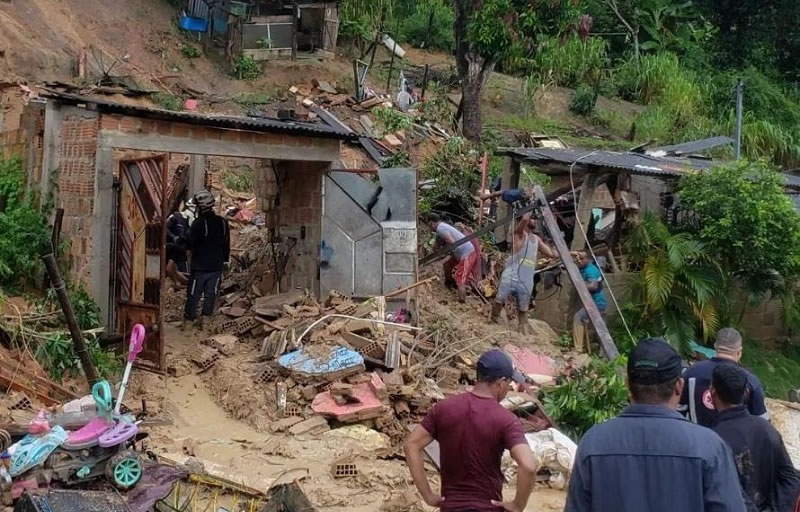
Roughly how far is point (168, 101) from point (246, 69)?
3880mm

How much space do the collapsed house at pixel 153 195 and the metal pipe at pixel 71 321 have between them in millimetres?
1172

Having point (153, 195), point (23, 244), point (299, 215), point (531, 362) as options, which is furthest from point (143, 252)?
point (531, 362)

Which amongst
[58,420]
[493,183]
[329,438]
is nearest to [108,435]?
[58,420]

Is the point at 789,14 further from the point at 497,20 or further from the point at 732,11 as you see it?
the point at 497,20

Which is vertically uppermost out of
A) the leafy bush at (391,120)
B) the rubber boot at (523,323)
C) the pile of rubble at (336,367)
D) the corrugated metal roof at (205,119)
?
the leafy bush at (391,120)

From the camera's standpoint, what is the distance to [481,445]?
394cm

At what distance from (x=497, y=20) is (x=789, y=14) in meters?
14.5

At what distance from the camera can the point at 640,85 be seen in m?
→ 27.0

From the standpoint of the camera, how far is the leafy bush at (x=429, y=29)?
1163 inches

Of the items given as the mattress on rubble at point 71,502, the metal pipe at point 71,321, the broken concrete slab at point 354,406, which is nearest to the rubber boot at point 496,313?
the broken concrete slab at point 354,406

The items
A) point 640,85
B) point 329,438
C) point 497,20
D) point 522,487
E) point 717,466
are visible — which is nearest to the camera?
point 717,466

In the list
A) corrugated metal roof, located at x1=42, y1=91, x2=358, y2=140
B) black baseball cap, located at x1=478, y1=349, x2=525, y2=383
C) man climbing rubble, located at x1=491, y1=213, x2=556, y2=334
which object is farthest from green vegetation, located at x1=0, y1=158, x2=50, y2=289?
black baseball cap, located at x1=478, y1=349, x2=525, y2=383

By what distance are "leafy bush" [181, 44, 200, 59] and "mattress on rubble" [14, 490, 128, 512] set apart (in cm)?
2002

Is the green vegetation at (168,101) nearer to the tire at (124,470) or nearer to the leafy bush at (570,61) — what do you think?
the leafy bush at (570,61)
